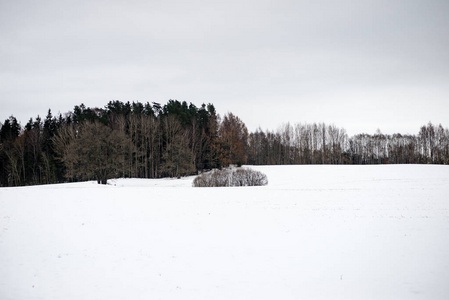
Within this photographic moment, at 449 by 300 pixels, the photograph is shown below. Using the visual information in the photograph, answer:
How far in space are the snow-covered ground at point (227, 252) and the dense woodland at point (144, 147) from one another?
21.9m

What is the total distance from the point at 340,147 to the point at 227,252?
8950cm

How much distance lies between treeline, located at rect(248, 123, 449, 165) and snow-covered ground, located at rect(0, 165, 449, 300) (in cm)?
6566

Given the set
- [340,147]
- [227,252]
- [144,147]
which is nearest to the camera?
[227,252]

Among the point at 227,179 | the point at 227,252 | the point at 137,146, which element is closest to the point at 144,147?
the point at 137,146

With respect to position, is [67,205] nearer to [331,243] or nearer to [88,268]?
Answer: [88,268]

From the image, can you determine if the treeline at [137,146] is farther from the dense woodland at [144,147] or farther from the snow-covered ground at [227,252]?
the snow-covered ground at [227,252]

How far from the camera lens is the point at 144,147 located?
54.6 meters

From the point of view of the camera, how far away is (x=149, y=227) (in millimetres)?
12867

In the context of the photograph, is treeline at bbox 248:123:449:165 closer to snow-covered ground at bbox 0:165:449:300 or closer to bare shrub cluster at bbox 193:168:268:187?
bare shrub cluster at bbox 193:168:268:187

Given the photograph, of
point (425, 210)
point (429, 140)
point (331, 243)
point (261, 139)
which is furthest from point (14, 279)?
point (429, 140)

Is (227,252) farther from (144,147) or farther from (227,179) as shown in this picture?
(144,147)

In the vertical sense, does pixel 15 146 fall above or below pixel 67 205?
above

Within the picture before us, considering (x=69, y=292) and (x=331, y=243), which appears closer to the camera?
(x=69, y=292)

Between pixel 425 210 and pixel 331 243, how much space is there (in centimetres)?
805
